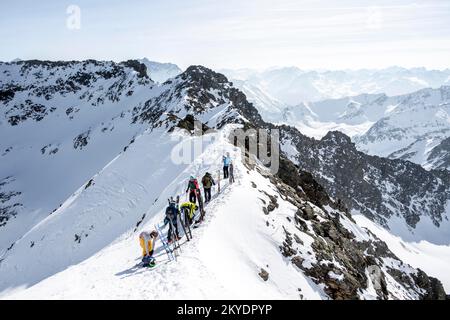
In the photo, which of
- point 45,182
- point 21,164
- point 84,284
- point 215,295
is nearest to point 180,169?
point 84,284

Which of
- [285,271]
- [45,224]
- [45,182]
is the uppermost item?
[285,271]

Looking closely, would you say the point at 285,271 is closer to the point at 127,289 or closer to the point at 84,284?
the point at 127,289

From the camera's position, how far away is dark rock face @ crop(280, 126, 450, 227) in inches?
5920

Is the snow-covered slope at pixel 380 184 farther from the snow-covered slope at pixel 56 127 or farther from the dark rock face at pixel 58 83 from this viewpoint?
the snow-covered slope at pixel 56 127

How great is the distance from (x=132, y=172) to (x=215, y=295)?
31.7 meters

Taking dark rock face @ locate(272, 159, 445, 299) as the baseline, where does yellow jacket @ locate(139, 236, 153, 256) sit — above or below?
above

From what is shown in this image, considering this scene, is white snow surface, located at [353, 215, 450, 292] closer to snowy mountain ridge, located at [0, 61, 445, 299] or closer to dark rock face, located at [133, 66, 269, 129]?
snowy mountain ridge, located at [0, 61, 445, 299]

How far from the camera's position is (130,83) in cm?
12481

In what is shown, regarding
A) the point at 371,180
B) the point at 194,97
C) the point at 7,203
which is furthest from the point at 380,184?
the point at 7,203

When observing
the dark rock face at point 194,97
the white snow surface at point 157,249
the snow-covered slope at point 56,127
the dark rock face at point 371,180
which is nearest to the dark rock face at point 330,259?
the white snow surface at point 157,249

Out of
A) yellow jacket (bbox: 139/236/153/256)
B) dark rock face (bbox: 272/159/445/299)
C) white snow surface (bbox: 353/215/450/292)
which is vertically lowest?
white snow surface (bbox: 353/215/450/292)

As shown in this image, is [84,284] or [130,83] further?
[130,83]

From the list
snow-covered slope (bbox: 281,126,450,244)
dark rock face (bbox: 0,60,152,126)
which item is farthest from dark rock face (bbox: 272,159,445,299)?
snow-covered slope (bbox: 281,126,450,244)

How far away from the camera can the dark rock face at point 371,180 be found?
150375mm
